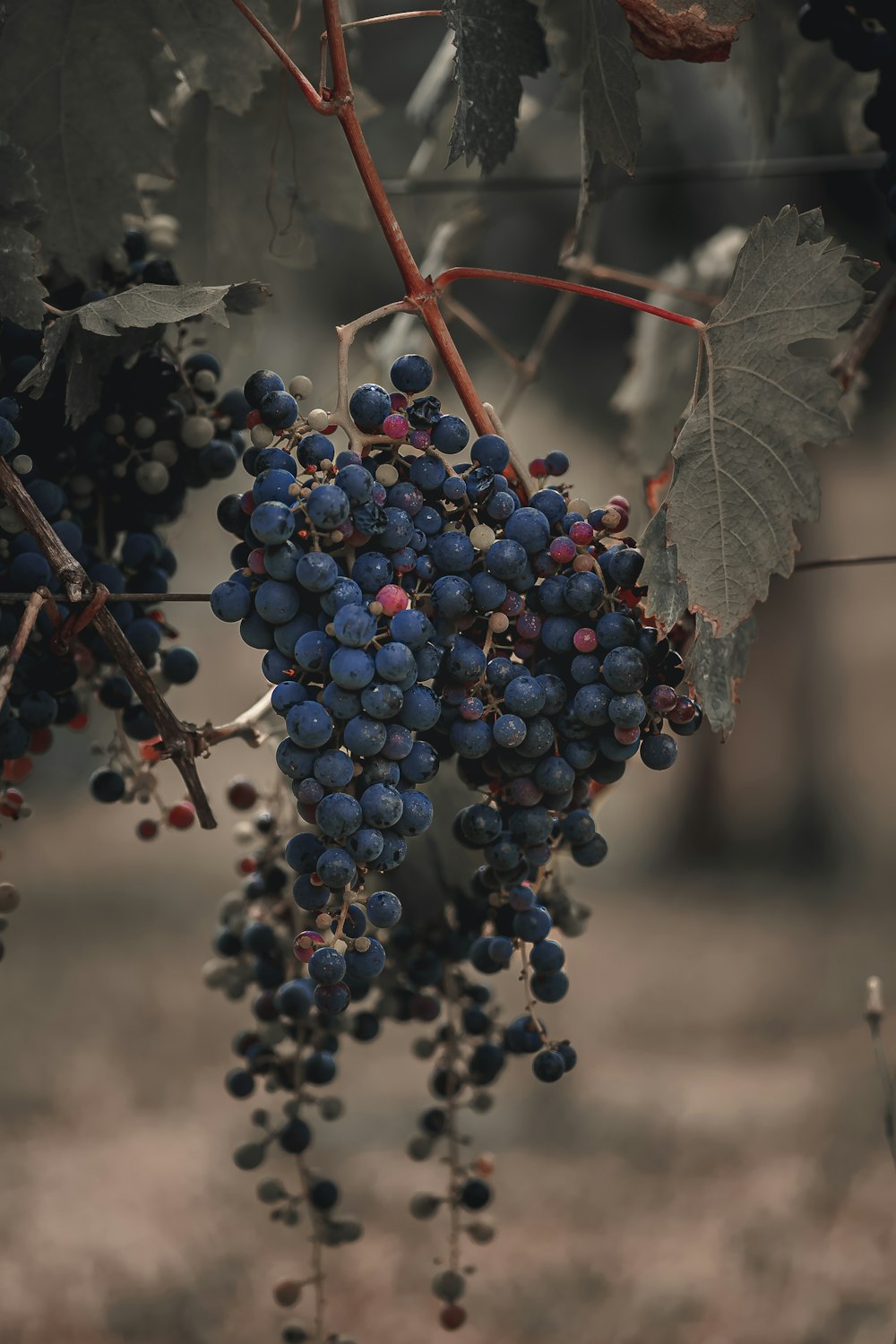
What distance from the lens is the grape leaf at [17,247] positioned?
19.6 inches

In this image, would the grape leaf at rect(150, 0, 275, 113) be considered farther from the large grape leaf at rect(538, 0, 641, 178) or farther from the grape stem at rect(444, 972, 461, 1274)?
the grape stem at rect(444, 972, 461, 1274)

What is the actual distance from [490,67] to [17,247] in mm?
255

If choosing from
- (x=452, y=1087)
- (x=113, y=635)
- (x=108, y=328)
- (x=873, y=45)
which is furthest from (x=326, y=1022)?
(x=873, y=45)

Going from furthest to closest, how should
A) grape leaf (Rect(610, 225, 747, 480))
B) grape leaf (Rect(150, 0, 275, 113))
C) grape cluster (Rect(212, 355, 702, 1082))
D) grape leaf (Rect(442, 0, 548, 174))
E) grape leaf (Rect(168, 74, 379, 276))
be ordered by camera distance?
grape leaf (Rect(610, 225, 747, 480)), grape leaf (Rect(168, 74, 379, 276)), grape leaf (Rect(150, 0, 275, 113)), grape leaf (Rect(442, 0, 548, 174)), grape cluster (Rect(212, 355, 702, 1082))

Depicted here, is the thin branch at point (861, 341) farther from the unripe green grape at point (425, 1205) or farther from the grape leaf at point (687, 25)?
the unripe green grape at point (425, 1205)

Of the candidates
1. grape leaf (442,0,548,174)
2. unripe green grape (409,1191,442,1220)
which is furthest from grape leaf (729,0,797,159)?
unripe green grape (409,1191,442,1220)

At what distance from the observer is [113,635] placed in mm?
521

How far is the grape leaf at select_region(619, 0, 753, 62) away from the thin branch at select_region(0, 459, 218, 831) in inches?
14.0

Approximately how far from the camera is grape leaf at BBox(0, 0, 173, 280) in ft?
1.96

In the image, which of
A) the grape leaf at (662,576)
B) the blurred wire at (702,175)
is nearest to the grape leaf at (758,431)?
the grape leaf at (662,576)

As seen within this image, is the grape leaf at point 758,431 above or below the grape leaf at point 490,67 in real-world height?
below

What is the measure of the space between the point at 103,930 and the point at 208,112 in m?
2.47

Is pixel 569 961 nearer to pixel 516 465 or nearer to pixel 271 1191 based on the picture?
pixel 271 1191

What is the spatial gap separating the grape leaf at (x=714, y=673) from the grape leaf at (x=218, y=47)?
1.42ft
